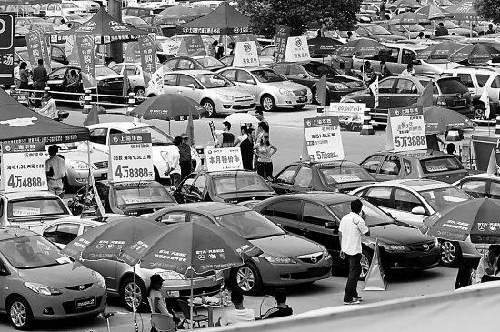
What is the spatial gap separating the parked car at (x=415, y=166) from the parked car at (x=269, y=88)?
13243 millimetres

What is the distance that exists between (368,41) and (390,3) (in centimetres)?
3256

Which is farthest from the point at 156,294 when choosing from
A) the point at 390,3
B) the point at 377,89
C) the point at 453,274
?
the point at 390,3

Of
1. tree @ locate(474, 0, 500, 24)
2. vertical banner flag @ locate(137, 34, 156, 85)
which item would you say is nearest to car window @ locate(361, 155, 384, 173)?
vertical banner flag @ locate(137, 34, 156, 85)

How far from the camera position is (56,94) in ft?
125

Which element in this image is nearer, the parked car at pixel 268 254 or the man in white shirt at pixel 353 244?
the man in white shirt at pixel 353 244

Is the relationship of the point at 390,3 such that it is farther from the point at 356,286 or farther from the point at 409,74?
the point at 356,286

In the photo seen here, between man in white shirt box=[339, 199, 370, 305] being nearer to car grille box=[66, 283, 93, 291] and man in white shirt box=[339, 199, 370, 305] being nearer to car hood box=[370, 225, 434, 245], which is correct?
car hood box=[370, 225, 434, 245]

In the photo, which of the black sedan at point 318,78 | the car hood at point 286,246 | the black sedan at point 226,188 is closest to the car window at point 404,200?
the black sedan at point 226,188

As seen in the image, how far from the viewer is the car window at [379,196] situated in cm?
2031

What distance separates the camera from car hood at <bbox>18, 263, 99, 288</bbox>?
50.6ft

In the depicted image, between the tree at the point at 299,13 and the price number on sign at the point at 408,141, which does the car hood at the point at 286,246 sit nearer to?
the price number on sign at the point at 408,141

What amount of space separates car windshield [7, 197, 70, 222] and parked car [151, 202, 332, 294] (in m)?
2.47

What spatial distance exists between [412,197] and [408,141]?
4768 mm

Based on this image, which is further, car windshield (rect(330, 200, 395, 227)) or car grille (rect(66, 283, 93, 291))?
car windshield (rect(330, 200, 395, 227))
